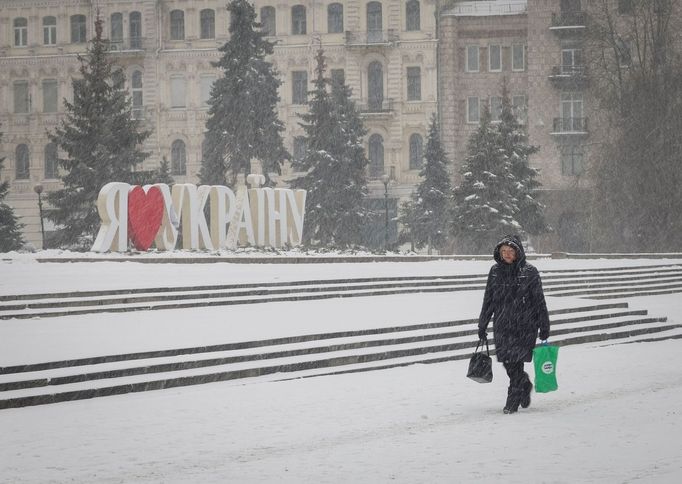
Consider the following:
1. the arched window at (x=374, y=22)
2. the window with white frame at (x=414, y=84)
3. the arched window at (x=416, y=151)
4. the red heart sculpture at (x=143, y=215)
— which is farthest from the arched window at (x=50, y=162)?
the red heart sculpture at (x=143, y=215)

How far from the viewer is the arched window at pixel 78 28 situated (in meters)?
61.2

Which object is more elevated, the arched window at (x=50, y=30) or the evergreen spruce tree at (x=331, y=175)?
the arched window at (x=50, y=30)

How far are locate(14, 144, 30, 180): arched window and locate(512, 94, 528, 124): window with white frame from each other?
22998mm

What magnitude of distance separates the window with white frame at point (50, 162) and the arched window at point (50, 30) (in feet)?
16.0

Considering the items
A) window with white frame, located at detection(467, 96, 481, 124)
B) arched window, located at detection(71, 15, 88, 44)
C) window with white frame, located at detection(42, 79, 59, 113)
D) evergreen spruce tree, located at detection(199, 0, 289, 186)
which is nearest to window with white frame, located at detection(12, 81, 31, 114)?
window with white frame, located at detection(42, 79, 59, 113)

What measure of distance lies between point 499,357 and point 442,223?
141 ft

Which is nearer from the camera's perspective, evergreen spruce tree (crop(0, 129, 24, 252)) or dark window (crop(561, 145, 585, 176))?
evergreen spruce tree (crop(0, 129, 24, 252))

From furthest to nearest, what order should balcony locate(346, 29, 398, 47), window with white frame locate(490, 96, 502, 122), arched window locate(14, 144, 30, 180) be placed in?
1. arched window locate(14, 144, 30, 180)
2. balcony locate(346, 29, 398, 47)
3. window with white frame locate(490, 96, 502, 122)

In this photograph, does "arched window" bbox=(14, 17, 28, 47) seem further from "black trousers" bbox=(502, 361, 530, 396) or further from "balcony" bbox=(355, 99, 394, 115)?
"black trousers" bbox=(502, 361, 530, 396)

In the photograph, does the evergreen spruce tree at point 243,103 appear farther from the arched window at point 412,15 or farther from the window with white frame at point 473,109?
the window with white frame at point 473,109

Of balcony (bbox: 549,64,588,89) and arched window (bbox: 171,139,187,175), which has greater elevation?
balcony (bbox: 549,64,588,89)

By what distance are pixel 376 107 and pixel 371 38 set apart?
3.12 meters

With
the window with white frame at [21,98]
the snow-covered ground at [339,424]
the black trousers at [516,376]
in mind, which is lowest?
the snow-covered ground at [339,424]

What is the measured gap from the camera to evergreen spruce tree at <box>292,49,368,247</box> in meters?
50.1
